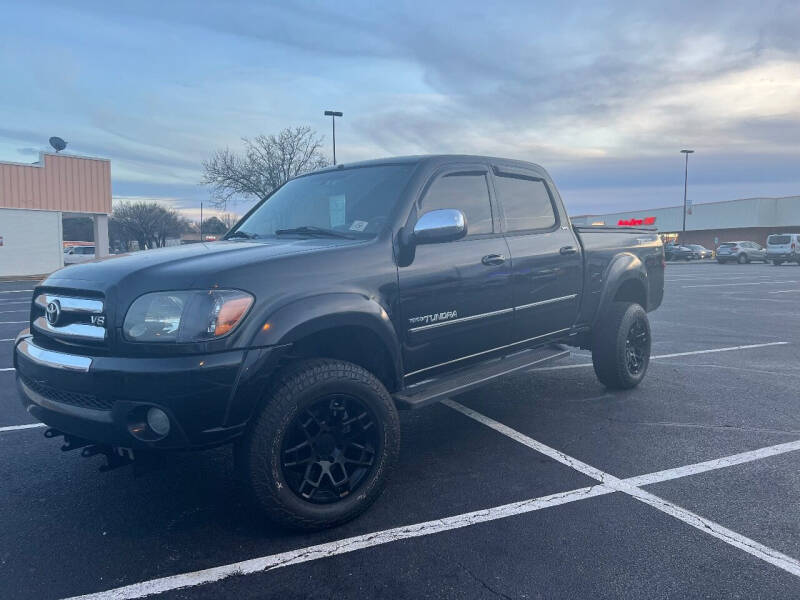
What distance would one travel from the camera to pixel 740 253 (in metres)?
40.1

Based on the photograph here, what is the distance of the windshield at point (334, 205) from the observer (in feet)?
12.6

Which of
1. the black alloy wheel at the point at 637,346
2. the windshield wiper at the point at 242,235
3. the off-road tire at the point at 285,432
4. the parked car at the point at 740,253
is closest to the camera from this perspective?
the off-road tire at the point at 285,432

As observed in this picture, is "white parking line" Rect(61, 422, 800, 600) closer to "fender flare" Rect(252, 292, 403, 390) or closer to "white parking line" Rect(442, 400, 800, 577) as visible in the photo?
"white parking line" Rect(442, 400, 800, 577)

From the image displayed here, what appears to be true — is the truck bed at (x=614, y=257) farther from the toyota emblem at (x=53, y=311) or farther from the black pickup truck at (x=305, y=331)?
the toyota emblem at (x=53, y=311)

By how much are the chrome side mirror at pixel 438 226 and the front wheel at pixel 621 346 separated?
2.60m

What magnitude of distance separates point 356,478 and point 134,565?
1121 millimetres

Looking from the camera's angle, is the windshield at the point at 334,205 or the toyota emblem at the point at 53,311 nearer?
the toyota emblem at the point at 53,311

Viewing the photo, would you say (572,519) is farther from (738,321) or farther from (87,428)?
(738,321)

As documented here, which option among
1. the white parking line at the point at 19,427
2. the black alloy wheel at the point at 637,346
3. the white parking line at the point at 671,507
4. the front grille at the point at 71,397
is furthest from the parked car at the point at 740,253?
the front grille at the point at 71,397

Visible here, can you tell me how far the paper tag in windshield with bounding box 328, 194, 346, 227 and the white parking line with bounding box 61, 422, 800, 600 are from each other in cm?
192

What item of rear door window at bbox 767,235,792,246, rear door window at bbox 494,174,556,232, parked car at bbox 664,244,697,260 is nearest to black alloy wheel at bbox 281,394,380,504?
rear door window at bbox 494,174,556,232

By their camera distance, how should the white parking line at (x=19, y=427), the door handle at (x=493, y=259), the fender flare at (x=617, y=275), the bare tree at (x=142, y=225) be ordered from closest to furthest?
the door handle at (x=493, y=259) < the white parking line at (x=19, y=427) < the fender flare at (x=617, y=275) < the bare tree at (x=142, y=225)

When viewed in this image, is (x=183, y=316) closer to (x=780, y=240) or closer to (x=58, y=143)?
(x=58, y=143)

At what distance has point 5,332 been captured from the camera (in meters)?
10.6
